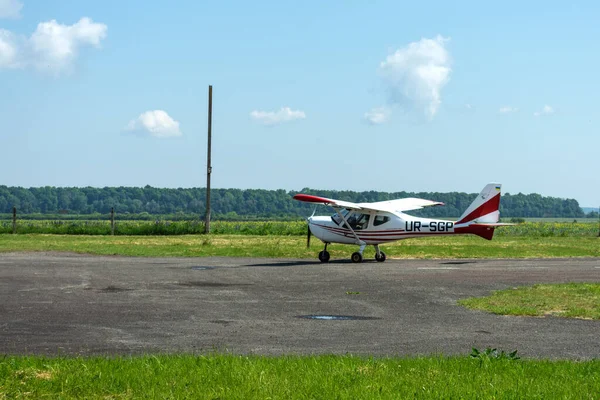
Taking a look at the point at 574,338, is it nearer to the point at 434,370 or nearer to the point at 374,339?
the point at 374,339

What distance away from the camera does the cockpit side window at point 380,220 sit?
1208 inches

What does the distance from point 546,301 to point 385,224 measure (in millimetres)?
13247

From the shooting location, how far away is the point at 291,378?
29.8ft

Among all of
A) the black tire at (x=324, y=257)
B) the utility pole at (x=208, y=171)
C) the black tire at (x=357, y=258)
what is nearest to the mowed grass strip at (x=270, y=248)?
the black tire at (x=324, y=257)

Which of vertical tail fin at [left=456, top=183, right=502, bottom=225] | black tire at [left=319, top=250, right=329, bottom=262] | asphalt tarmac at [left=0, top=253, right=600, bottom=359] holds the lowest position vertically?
asphalt tarmac at [left=0, top=253, right=600, bottom=359]

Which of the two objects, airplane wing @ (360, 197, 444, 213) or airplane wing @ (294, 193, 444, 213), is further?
airplane wing @ (360, 197, 444, 213)

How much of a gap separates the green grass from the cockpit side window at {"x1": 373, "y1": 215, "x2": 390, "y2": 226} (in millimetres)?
10313

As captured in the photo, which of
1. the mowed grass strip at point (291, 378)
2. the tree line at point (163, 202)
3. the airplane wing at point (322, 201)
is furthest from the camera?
the tree line at point (163, 202)

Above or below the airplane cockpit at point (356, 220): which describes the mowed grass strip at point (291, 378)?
below

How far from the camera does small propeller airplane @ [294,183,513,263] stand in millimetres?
29719

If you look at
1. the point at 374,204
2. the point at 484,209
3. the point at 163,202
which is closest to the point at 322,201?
the point at 374,204

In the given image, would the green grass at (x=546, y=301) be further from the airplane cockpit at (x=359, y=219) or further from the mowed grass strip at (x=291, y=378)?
the airplane cockpit at (x=359, y=219)

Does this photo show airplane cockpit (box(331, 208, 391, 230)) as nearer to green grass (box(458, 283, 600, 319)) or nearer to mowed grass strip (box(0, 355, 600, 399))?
green grass (box(458, 283, 600, 319))

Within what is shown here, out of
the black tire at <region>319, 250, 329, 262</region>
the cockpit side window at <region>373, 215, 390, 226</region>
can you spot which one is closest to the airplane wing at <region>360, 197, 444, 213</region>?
the cockpit side window at <region>373, 215, 390, 226</region>
